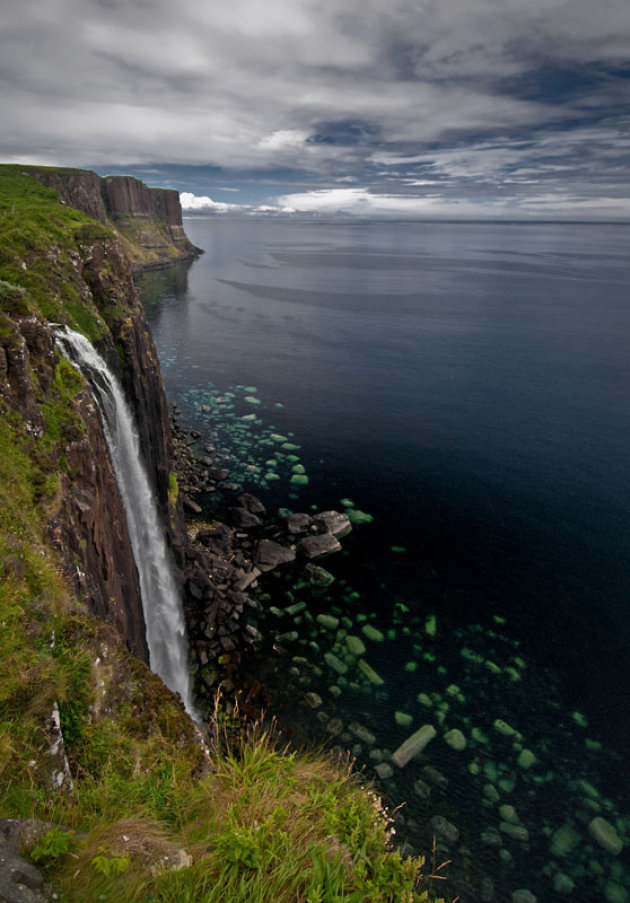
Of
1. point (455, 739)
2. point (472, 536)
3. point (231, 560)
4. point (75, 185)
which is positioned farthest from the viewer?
point (75, 185)

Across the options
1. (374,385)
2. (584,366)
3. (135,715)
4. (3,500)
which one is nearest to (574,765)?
(135,715)

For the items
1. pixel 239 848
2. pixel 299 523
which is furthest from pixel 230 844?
pixel 299 523

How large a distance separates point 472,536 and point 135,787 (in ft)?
105

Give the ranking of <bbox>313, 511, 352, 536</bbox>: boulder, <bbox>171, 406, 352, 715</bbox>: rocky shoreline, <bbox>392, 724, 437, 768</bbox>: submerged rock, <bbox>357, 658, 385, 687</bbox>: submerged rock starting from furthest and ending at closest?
<bbox>313, 511, 352, 536</bbox>: boulder → <bbox>171, 406, 352, 715</bbox>: rocky shoreline → <bbox>357, 658, 385, 687</bbox>: submerged rock → <bbox>392, 724, 437, 768</bbox>: submerged rock

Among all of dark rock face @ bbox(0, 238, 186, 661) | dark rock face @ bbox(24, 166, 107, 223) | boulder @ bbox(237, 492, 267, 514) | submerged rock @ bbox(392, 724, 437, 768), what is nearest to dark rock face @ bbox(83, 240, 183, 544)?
dark rock face @ bbox(0, 238, 186, 661)

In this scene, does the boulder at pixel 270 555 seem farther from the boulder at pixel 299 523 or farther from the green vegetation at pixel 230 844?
the green vegetation at pixel 230 844

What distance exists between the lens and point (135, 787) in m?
7.03

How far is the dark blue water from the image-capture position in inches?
781

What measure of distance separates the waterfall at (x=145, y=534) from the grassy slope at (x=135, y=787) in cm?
852

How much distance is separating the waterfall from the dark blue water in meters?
5.72

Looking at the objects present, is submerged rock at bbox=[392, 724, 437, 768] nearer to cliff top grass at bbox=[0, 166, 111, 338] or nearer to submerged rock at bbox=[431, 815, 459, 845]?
submerged rock at bbox=[431, 815, 459, 845]

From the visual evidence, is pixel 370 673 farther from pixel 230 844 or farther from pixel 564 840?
pixel 230 844

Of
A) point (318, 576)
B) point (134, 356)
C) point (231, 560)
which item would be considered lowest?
point (318, 576)

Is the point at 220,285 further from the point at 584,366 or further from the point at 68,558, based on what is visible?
the point at 68,558
